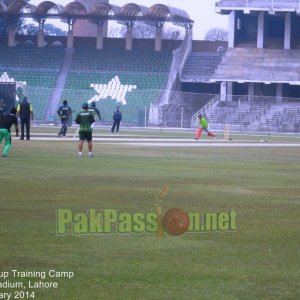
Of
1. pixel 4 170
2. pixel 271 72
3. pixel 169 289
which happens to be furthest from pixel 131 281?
pixel 271 72

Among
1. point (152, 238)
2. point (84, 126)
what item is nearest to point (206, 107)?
point (84, 126)

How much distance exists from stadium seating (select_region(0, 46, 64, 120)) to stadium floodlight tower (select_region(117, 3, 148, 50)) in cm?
530

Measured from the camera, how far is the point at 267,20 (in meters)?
88.6

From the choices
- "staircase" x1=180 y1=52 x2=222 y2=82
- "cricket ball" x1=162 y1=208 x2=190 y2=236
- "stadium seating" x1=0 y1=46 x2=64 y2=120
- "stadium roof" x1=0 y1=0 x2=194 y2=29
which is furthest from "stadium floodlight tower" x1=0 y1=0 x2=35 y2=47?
"cricket ball" x1=162 y1=208 x2=190 y2=236

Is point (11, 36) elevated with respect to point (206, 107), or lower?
elevated

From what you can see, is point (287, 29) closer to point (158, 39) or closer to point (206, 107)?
point (158, 39)

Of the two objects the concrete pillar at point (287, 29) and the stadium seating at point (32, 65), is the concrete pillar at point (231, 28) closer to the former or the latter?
the concrete pillar at point (287, 29)

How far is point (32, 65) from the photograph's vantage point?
289ft

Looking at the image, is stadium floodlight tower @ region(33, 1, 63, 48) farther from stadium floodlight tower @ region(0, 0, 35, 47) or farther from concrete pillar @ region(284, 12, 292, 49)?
concrete pillar @ region(284, 12, 292, 49)

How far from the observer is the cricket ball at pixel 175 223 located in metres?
12.9

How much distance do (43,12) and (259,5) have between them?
55.5ft

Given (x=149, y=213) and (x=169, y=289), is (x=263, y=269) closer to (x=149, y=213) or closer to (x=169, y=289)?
(x=169, y=289)

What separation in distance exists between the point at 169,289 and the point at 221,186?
12092 mm

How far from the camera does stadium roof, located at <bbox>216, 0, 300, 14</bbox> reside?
275 ft
